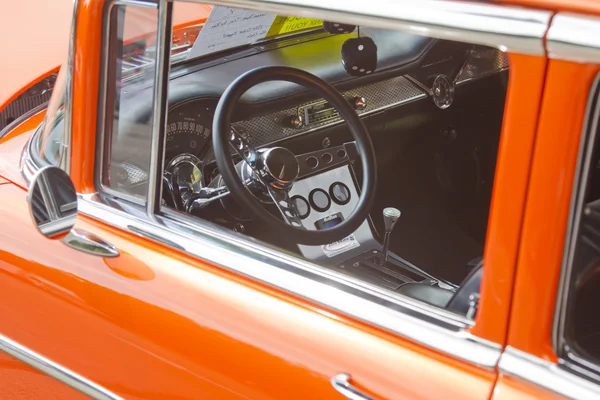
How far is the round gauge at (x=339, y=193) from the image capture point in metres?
2.36

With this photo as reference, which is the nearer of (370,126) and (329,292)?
(329,292)

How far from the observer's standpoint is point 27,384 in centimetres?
172

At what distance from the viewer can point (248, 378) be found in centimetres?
125

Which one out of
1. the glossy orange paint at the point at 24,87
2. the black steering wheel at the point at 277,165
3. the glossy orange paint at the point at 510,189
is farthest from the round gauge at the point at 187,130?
the glossy orange paint at the point at 24,87

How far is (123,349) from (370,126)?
1.40 metres

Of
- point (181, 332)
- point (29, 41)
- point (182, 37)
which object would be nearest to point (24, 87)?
point (29, 41)

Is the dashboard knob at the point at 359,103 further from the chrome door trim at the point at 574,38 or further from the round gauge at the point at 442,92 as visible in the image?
the chrome door trim at the point at 574,38

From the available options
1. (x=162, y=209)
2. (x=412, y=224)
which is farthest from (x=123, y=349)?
(x=412, y=224)

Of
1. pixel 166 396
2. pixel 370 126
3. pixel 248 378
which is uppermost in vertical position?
pixel 370 126

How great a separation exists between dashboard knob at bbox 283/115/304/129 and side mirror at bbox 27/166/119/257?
37.4 inches

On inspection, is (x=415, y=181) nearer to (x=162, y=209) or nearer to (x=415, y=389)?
(x=162, y=209)

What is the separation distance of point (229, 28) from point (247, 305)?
3.17 feet

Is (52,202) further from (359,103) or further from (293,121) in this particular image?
(359,103)

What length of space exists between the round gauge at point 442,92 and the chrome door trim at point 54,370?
171 cm
